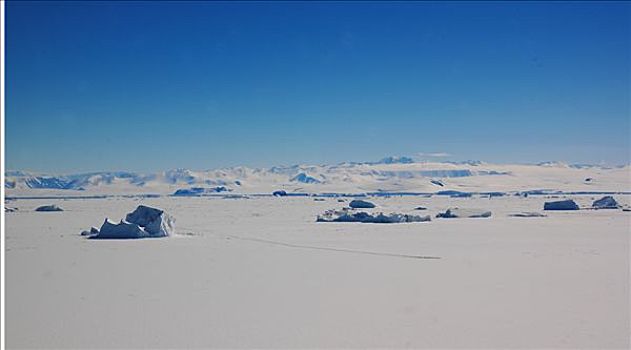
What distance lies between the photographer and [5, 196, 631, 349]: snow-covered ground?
6.34 metres

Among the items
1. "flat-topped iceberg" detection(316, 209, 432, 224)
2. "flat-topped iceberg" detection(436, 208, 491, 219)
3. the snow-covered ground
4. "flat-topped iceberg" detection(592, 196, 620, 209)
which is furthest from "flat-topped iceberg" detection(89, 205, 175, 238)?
"flat-topped iceberg" detection(592, 196, 620, 209)

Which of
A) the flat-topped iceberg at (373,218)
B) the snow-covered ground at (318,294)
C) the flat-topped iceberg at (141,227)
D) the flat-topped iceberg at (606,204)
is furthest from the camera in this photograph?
the flat-topped iceberg at (606,204)

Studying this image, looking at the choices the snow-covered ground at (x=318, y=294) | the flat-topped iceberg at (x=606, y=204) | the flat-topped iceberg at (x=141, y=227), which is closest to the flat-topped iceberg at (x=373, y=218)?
the snow-covered ground at (x=318, y=294)

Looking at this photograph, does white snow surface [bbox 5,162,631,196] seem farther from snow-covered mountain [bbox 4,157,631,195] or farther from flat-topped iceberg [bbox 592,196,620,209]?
flat-topped iceberg [bbox 592,196,620,209]

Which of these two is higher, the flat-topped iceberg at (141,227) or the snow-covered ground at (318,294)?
the flat-topped iceberg at (141,227)

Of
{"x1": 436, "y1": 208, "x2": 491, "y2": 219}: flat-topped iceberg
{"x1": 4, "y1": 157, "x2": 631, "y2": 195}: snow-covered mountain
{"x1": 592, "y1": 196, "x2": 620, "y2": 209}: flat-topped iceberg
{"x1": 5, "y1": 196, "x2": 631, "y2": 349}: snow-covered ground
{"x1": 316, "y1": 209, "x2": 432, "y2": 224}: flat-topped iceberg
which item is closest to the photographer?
{"x1": 5, "y1": 196, "x2": 631, "y2": 349}: snow-covered ground

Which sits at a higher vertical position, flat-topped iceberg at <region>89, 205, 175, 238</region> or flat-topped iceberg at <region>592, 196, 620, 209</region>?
flat-topped iceberg at <region>89, 205, 175, 238</region>

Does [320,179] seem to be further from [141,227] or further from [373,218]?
[141,227]

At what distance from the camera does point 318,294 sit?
8.23m

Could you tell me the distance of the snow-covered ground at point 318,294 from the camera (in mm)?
6336

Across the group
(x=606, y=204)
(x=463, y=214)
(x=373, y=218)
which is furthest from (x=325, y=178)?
(x=373, y=218)

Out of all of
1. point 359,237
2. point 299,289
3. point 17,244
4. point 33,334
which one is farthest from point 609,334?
point 17,244

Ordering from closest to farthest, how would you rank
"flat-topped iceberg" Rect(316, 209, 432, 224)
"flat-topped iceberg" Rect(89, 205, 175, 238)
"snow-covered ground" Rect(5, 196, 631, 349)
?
"snow-covered ground" Rect(5, 196, 631, 349) < "flat-topped iceberg" Rect(89, 205, 175, 238) < "flat-topped iceberg" Rect(316, 209, 432, 224)

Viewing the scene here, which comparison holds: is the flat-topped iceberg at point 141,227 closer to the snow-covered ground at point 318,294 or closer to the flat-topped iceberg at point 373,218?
the snow-covered ground at point 318,294
